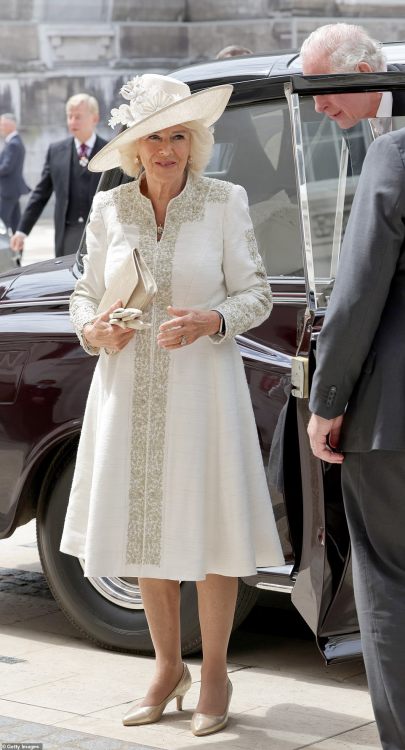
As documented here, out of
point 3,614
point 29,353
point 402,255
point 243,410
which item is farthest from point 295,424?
point 3,614

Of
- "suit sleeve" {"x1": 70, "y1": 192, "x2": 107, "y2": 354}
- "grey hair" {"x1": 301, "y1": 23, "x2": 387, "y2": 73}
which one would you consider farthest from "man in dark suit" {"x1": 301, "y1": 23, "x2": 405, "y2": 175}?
"suit sleeve" {"x1": 70, "y1": 192, "x2": 107, "y2": 354}

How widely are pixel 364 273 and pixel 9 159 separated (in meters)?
17.4

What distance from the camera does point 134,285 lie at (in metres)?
4.28

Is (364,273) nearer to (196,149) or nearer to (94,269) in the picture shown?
(196,149)

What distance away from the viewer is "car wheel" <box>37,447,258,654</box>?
207 inches

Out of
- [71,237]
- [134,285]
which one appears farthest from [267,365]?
[71,237]

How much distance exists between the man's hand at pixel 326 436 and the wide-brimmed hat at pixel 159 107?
1131 mm

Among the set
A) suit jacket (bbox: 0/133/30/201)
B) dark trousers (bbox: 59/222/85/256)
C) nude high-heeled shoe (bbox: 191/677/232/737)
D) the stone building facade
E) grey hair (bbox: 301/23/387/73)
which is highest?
the stone building facade

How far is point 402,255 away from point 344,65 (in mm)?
1116

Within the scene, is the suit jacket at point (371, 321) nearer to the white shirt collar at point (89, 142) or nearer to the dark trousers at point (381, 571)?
the dark trousers at point (381, 571)

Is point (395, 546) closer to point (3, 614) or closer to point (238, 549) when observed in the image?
point (238, 549)

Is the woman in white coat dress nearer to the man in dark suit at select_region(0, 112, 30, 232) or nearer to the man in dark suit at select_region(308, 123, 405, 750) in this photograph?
Answer: the man in dark suit at select_region(308, 123, 405, 750)

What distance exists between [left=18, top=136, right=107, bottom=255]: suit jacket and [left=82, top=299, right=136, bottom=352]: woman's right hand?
5549 millimetres

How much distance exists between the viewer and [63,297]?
5449mm
